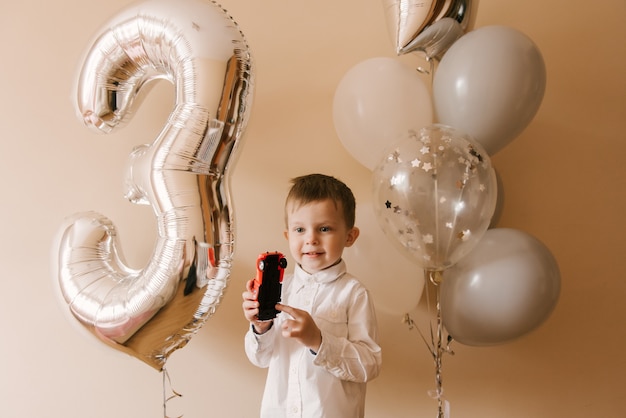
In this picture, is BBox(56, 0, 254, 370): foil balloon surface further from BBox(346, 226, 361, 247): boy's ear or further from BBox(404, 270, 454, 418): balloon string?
BBox(404, 270, 454, 418): balloon string

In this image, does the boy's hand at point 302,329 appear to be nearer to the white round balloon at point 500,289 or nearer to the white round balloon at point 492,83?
the white round balloon at point 500,289

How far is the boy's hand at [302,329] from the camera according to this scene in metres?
1.07

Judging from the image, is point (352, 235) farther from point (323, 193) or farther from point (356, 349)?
point (356, 349)

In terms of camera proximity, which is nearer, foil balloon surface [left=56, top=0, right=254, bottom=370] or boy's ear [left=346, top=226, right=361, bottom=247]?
foil balloon surface [left=56, top=0, right=254, bottom=370]

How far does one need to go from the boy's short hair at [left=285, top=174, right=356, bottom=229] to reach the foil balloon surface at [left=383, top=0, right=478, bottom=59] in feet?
1.23

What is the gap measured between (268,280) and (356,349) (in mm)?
247

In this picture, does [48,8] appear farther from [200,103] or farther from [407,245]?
[407,245]

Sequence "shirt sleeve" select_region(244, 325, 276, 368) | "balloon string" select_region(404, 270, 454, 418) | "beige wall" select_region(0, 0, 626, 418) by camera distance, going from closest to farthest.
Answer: "shirt sleeve" select_region(244, 325, 276, 368)
"balloon string" select_region(404, 270, 454, 418)
"beige wall" select_region(0, 0, 626, 418)

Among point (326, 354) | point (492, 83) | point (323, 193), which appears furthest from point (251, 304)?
point (492, 83)

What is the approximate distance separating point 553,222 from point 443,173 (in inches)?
24.5

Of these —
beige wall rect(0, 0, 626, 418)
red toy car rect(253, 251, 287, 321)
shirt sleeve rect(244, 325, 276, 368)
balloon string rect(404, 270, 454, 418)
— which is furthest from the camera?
beige wall rect(0, 0, 626, 418)

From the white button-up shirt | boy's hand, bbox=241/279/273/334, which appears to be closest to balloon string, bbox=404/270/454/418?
the white button-up shirt

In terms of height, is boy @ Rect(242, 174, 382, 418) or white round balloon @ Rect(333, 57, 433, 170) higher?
white round balloon @ Rect(333, 57, 433, 170)

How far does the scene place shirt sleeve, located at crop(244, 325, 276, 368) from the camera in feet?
3.83
